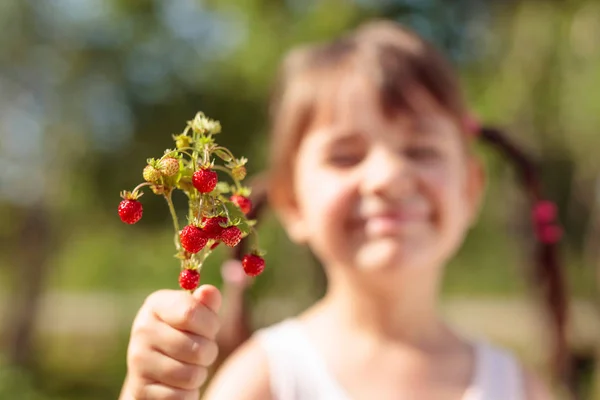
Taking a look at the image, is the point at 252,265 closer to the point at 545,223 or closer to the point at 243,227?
the point at 243,227

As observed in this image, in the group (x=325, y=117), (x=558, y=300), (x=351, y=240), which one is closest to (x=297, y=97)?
(x=325, y=117)

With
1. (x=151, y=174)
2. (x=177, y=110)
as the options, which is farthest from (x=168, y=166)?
(x=177, y=110)

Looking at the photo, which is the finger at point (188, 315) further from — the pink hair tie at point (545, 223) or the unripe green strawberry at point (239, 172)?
the pink hair tie at point (545, 223)

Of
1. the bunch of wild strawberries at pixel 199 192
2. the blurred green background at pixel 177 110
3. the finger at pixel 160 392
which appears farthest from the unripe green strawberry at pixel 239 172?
the blurred green background at pixel 177 110

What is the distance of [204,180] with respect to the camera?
54 centimetres

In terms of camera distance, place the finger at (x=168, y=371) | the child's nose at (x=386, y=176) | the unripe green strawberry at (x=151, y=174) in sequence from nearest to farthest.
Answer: the unripe green strawberry at (x=151, y=174)
the finger at (x=168, y=371)
the child's nose at (x=386, y=176)

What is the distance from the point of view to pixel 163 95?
3.17m

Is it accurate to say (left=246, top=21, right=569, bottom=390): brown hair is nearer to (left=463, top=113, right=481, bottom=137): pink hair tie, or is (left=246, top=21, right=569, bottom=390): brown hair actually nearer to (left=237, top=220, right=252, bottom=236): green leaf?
(left=463, top=113, right=481, bottom=137): pink hair tie

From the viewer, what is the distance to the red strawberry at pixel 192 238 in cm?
54

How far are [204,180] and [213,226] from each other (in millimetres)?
36

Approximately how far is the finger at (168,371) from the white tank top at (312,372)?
0.36 meters

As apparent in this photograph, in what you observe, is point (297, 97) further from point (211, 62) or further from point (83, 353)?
point (83, 353)

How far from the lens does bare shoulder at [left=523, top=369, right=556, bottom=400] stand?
108 centimetres

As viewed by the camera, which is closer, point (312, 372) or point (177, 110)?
point (312, 372)
